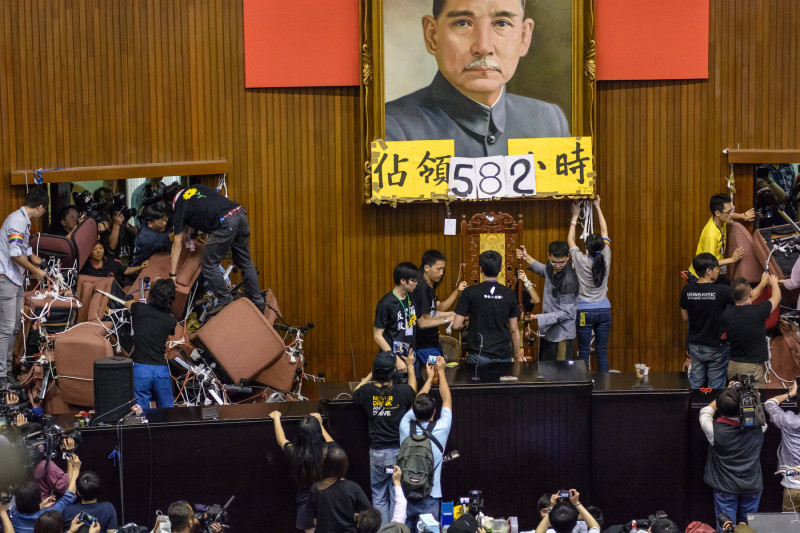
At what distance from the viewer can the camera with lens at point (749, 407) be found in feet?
22.2

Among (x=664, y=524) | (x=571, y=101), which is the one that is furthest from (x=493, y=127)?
(x=664, y=524)

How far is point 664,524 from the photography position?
5.68m

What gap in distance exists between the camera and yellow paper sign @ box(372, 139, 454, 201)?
9914mm

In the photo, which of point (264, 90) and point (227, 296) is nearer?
point (227, 296)

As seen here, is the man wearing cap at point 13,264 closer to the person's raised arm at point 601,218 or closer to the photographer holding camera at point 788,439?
the person's raised arm at point 601,218

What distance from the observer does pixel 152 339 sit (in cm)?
794

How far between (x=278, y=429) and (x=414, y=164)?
12.2 ft

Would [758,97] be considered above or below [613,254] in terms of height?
above

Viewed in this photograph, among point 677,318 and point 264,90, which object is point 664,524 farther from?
point 264,90

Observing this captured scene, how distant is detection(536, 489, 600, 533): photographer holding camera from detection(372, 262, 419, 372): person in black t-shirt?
7.67 feet

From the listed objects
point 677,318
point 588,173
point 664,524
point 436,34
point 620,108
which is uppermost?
point 436,34

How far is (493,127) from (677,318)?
2742 millimetres

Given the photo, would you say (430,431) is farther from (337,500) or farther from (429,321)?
(429,321)

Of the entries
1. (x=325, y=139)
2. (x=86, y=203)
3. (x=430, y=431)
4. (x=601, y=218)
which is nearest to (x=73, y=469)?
(x=430, y=431)
